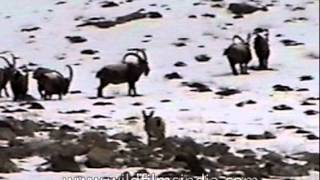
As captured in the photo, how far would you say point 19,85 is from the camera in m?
20.1

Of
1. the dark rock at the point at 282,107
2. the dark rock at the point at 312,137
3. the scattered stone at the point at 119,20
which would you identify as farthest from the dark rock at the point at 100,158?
the scattered stone at the point at 119,20

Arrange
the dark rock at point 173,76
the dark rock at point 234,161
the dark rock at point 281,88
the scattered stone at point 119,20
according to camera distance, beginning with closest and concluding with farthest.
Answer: the dark rock at point 234,161
the dark rock at point 281,88
the dark rock at point 173,76
the scattered stone at point 119,20

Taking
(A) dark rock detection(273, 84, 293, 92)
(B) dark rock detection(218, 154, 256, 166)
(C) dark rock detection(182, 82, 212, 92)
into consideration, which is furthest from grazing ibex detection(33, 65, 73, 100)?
(B) dark rock detection(218, 154, 256, 166)

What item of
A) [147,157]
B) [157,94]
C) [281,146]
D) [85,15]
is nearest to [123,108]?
[157,94]

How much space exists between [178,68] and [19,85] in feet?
24.3

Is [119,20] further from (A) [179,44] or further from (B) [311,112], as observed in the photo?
(B) [311,112]

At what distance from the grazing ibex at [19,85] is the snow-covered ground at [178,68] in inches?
11.7

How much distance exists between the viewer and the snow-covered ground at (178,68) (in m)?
15.9

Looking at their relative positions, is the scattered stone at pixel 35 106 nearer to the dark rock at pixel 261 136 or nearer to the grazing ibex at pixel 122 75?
the grazing ibex at pixel 122 75

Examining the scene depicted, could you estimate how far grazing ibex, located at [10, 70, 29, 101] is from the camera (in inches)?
784

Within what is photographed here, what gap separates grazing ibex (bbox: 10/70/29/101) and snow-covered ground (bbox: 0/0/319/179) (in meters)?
0.30

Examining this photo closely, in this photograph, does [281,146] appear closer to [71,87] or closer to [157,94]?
[157,94]

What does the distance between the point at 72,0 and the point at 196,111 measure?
1916 centimetres

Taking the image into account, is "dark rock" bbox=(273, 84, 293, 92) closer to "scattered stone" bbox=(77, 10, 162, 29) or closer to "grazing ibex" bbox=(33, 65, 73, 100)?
"grazing ibex" bbox=(33, 65, 73, 100)
